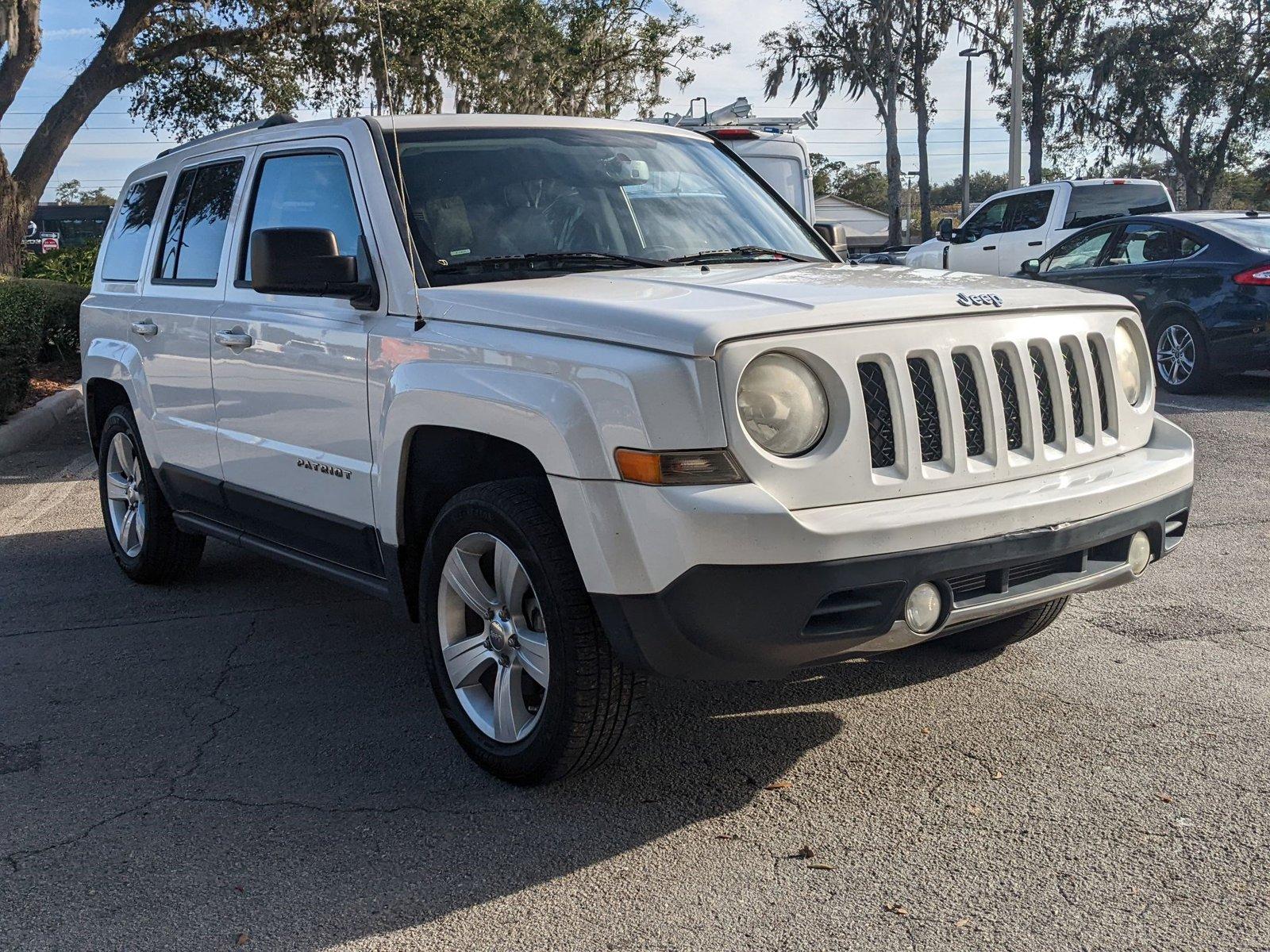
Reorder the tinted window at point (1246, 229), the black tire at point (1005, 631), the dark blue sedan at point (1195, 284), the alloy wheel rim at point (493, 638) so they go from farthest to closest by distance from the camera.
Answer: the tinted window at point (1246, 229) < the dark blue sedan at point (1195, 284) < the black tire at point (1005, 631) < the alloy wheel rim at point (493, 638)

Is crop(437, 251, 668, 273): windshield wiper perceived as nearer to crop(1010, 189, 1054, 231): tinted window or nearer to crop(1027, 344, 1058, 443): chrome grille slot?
crop(1027, 344, 1058, 443): chrome grille slot

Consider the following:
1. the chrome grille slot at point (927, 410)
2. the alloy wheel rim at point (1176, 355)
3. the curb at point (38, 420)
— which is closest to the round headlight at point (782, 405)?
the chrome grille slot at point (927, 410)

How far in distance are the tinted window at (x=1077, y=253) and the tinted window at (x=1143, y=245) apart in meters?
0.23

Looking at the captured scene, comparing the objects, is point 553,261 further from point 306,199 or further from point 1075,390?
Result: point 1075,390

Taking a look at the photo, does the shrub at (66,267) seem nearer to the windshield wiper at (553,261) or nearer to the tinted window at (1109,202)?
the tinted window at (1109,202)

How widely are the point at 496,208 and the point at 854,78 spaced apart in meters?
43.2

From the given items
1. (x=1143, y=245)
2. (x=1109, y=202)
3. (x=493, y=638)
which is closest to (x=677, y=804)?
(x=493, y=638)

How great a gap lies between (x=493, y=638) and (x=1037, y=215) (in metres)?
14.3

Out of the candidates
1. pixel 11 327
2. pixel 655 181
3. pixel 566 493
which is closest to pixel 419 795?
pixel 566 493

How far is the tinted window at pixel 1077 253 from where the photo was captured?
493 inches

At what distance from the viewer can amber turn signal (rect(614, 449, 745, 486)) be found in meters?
3.09

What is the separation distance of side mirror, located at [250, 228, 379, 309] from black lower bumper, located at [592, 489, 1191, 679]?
1.48m

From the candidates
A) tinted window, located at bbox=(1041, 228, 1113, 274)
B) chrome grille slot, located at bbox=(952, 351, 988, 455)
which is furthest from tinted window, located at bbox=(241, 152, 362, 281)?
tinted window, located at bbox=(1041, 228, 1113, 274)

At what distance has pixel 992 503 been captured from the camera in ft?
11.0
